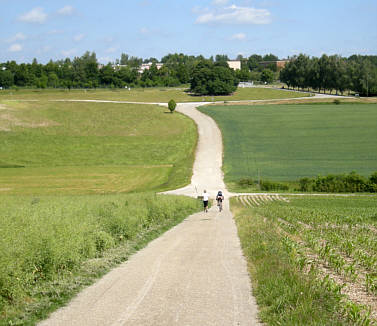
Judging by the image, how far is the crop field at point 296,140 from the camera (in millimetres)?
59688

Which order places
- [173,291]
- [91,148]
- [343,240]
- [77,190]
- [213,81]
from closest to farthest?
[173,291]
[343,240]
[77,190]
[91,148]
[213,81]

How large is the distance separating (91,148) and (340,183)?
35.3 m

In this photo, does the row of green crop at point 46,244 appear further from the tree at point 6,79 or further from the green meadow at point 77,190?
the tree at point 6,79

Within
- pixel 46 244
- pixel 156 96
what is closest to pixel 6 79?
pixel 156 96

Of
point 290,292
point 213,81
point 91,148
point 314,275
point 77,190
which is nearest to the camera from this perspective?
point 290,292

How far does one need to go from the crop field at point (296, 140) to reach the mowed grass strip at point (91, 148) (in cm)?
681

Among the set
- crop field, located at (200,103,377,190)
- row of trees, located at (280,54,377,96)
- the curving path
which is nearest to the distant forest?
row of trees, located at (280,54,377,96)

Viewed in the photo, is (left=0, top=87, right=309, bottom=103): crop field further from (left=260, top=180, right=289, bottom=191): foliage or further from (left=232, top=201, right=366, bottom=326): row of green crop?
(left=232, top=201, right=366, bottom=326): row of green crop

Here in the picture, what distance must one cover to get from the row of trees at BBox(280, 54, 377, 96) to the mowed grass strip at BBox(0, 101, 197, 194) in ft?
194

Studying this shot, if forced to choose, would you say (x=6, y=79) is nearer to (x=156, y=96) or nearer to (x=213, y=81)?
(x=156, y=96)

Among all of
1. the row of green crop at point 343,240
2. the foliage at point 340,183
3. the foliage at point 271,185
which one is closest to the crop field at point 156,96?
the foliage at point 271,185

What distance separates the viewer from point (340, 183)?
50812mm

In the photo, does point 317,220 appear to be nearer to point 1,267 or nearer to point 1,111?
point 1,267

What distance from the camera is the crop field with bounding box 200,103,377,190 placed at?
59688 mm
